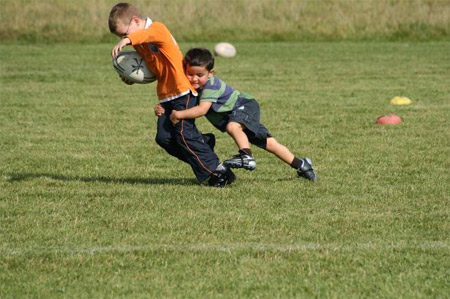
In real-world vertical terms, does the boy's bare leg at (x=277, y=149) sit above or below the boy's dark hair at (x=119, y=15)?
below

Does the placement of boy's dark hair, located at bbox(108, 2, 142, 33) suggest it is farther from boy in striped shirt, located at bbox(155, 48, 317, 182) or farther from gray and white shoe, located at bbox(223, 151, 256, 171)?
gray and white shoe, located at bbox(223, 151, 256, 171)

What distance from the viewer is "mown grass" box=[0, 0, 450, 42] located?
25.6 metres

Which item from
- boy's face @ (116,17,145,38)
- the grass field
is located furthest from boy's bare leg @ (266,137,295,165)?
boy's face @ (116,17,145,38)

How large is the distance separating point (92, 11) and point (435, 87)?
46.6ft

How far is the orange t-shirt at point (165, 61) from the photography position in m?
6.77

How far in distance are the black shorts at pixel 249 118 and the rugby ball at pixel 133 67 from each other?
2.40ft

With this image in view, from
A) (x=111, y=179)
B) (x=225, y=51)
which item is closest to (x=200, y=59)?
(x=111, y=179)

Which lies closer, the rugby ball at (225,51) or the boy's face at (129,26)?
→ the boy's face at (129,26)

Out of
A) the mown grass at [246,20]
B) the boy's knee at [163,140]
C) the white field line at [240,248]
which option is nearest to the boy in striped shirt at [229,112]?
the boy's knee at [163,140]

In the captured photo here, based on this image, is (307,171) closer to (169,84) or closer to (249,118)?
(249,118)

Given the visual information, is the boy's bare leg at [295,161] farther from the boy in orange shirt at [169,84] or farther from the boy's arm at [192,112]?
the boy's arm at [192,112]

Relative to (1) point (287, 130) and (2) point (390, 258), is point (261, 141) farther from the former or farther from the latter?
(1) point (287, 130)

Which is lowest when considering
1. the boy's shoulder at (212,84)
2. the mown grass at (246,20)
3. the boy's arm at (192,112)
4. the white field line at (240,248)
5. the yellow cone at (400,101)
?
the mown grass at (246,20)

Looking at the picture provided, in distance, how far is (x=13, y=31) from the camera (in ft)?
82.9
